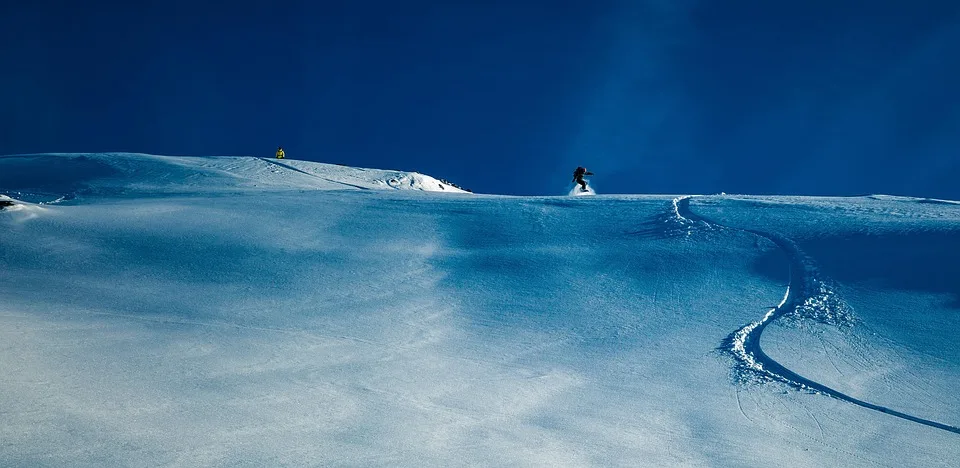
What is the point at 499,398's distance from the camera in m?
6.04

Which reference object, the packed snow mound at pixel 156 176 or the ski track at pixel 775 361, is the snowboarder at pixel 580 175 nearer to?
the packed snow mound at pixel 156 176

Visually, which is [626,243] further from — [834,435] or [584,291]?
[834,435]

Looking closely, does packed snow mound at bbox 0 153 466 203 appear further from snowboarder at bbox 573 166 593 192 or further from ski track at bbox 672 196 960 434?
ski track at bbox 672 196 960 434

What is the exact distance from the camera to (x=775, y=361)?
695 cm

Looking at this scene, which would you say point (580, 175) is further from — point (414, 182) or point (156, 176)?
point (156, 176)

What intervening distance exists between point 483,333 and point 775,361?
3038mm

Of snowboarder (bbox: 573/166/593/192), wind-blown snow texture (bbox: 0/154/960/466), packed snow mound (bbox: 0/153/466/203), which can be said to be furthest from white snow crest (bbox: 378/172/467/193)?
wind-blown snow texture (bbox: 0/154/960/466)

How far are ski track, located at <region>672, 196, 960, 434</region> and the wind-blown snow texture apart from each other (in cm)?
Answer: 4

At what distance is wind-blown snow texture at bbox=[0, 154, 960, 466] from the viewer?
5160mm

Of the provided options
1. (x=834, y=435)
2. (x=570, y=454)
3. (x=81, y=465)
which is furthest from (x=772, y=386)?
(x=81, y=465)

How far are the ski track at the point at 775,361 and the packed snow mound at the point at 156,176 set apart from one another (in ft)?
38.1

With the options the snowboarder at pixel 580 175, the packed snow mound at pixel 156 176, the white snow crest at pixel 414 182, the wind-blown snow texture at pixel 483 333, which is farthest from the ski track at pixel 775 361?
the white snow crest at pixel 414 182

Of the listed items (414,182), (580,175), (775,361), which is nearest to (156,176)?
(414,182)

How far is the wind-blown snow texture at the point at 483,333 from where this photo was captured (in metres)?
5.16
